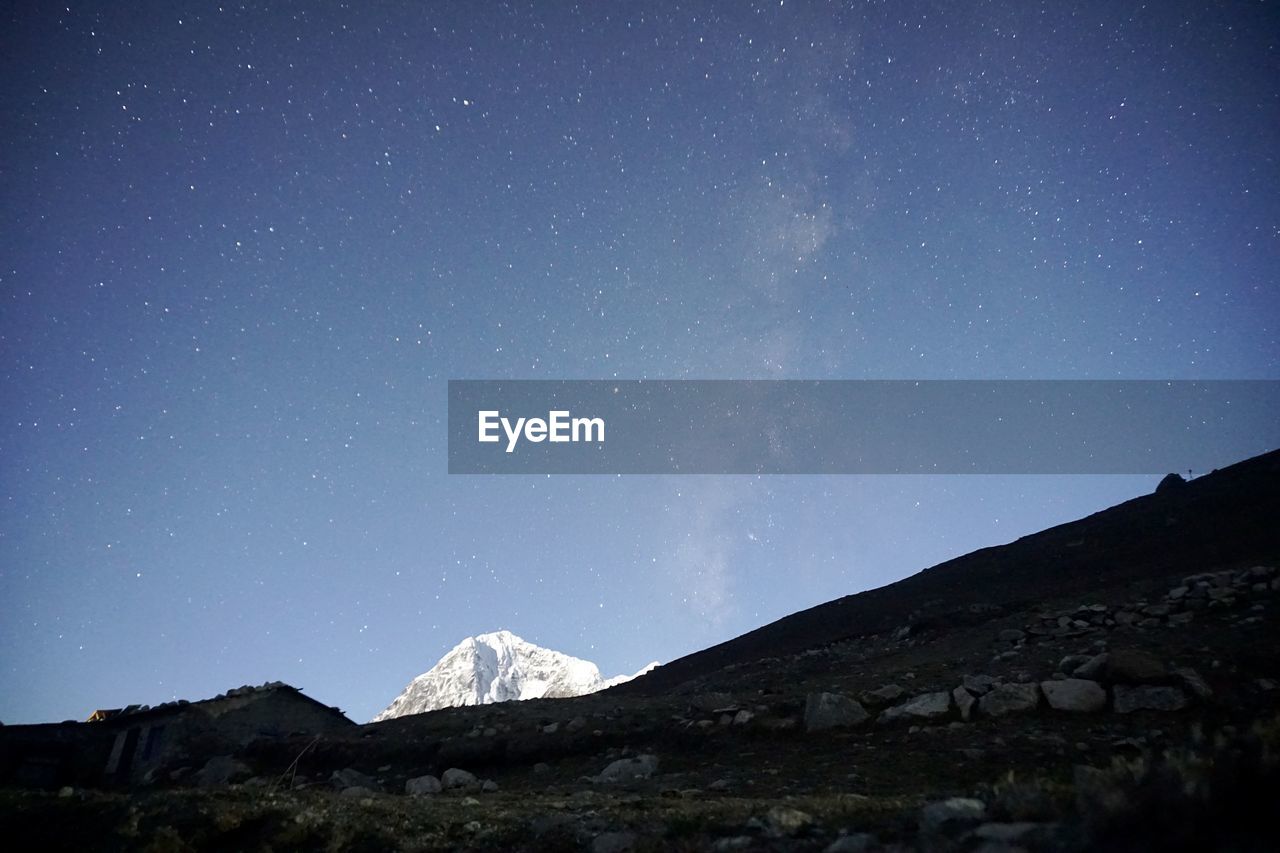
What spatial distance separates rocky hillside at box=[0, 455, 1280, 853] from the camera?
178 inches

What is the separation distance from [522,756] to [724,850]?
543 inches

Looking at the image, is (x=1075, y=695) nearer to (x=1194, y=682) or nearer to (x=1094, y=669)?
(x=1094, y=669)

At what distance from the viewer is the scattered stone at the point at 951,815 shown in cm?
486

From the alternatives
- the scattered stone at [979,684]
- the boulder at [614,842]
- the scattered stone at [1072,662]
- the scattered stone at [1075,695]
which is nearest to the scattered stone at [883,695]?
the scattered stone at [979,684]

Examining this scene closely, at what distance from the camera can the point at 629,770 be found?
14.2 m

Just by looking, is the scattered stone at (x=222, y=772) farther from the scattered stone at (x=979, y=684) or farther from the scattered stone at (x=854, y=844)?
the scattered stone at (x=854, y=844)

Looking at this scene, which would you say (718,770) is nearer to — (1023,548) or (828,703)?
(828,703)

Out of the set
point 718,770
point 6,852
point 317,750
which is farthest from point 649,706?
point 6,852

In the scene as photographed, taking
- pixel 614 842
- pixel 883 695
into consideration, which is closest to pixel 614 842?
pixel 614 842

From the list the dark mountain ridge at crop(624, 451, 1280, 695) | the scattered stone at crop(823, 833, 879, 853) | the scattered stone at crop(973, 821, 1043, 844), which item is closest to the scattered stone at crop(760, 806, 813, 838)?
the scattered stone at crop(823, 833, 879, 853)

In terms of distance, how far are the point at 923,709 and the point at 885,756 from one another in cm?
207

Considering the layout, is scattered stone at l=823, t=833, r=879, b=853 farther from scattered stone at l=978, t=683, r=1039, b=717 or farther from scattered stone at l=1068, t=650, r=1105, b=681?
scattered stone at l=1068, t=650, r=1105, b=681

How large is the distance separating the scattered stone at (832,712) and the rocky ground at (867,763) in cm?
4

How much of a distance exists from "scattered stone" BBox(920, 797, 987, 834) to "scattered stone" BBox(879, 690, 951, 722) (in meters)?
8.83
